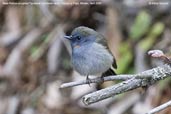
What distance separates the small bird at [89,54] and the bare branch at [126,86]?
0.67m

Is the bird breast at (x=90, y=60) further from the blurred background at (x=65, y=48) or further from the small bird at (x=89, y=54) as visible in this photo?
the blurred background at (x=65, y=48)

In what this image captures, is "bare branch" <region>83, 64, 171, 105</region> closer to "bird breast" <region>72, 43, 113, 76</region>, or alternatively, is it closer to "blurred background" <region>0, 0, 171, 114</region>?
"bird breast" <region>72, 43, 113, 76</region>

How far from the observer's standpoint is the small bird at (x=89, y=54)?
293 cm

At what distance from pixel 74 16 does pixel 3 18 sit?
122 centimetres

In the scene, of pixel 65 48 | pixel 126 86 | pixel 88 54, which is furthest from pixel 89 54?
pixel 65 48

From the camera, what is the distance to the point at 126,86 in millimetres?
2135

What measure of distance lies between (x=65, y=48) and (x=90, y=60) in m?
2.43

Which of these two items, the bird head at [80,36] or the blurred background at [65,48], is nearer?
the bird head at [80,36]

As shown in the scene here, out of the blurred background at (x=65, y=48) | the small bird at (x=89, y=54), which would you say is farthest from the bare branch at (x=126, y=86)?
the blurred background at (x=65, y=48)

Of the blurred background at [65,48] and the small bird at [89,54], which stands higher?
the small bird at [89,54]

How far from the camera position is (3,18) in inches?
238

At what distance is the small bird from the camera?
2.93 meters

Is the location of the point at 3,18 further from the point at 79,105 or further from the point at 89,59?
the point at 89,59

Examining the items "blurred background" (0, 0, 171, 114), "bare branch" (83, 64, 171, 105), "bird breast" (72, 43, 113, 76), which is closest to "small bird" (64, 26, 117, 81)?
"bird breast" (72, 43, 113, 76)
